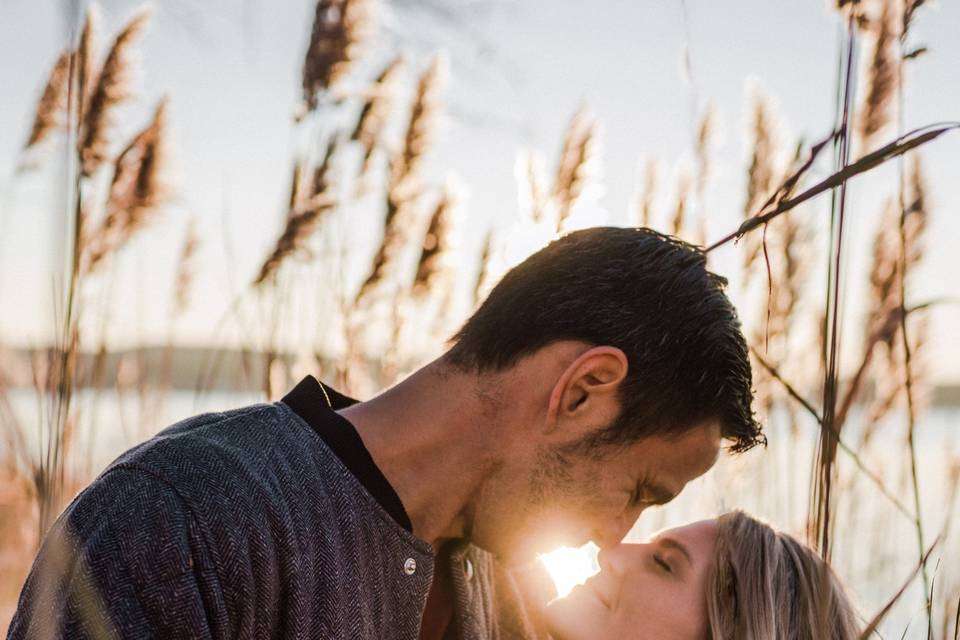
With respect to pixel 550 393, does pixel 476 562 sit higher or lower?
lower

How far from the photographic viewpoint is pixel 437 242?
9.87 feet

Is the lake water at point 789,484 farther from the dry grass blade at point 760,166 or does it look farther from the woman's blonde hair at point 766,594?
the dry grass blade at point 760,166

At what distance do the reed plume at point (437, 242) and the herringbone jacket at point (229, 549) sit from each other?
1435 mm

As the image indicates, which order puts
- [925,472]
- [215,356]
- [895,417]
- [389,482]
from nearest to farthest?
1. [389,482]
2. [215,356]
3. [895,417]
4. [925,472]

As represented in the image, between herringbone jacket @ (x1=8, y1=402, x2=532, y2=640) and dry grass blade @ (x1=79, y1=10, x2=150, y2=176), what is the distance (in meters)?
1.10

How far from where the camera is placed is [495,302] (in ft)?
5.81

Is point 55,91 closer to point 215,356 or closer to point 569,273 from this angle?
point 215,356

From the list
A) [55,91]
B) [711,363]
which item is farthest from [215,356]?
[711,363]

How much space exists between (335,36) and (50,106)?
759 mm

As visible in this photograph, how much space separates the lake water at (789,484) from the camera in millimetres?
3023

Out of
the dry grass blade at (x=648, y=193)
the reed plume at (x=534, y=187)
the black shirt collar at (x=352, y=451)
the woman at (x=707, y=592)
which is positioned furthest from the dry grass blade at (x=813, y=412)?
the dry grass blade at (x=648, y=193)

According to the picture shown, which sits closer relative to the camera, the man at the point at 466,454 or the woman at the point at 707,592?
the man at the point at 466,454

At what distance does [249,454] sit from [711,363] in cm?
78

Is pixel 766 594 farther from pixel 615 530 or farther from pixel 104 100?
pixel 104 100
